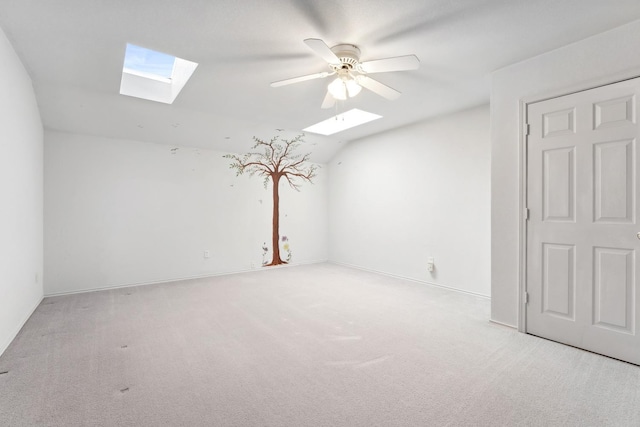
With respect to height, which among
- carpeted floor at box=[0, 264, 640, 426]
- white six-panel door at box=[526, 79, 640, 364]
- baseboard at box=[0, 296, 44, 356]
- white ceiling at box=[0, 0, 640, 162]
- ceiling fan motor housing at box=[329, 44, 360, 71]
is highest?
white ceiling at box=[0, 0, 640, 162]

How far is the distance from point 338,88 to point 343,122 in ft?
7.59

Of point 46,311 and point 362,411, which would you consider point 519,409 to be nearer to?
point 362,411

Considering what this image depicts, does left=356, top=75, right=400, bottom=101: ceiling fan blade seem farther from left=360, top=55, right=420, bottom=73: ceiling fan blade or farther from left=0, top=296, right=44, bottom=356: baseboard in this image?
left=0, top=296, right=44, bottom=356: baseboard

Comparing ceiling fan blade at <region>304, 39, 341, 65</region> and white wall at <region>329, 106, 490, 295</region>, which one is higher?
ceiling fan blade at <region>304, 39, 341, 65</region>

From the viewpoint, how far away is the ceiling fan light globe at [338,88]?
8.59ft

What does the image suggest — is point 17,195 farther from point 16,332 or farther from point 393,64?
point 393,64

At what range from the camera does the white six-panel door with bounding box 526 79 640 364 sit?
2.25 meters

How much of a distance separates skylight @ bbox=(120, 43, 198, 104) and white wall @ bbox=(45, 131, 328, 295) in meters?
1.29

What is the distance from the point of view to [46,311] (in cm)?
336

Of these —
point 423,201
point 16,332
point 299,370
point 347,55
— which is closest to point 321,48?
point 347,55

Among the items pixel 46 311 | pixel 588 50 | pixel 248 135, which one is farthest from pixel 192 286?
pixel 588 50

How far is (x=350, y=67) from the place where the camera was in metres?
2.55

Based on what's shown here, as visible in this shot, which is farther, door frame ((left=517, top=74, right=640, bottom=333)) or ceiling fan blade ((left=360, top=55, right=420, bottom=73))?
door frame ((left=517, top=74, right=640, bottom=333))

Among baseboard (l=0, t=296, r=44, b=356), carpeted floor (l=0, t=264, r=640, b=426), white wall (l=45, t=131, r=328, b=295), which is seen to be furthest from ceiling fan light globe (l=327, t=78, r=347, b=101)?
baseboard (l=0, t=296, r=44, b=356)
